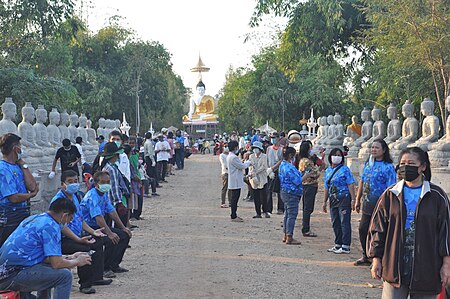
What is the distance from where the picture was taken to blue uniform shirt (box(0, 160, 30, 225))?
23.5ft

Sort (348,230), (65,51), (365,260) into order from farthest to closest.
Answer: (65,51), (348,230), (365,260)

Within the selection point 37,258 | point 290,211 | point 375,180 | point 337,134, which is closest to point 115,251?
point 37,258

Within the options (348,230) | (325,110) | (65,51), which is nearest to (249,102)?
(325,110)

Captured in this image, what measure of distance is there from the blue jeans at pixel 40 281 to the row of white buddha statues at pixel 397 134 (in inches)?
326

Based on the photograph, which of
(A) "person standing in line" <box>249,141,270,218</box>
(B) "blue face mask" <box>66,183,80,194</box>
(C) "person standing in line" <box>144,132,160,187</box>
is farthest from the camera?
(C) "person standing in line" <box>144,132,160,187</box>

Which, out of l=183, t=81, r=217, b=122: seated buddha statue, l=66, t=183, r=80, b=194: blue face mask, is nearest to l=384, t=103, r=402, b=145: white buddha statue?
l=66, t=183, r=80, b=194: blue face mask

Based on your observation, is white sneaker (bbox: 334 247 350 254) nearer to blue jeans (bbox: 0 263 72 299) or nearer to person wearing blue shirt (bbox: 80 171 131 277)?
person wearing blue shirt (bbox: 80 171 131 277)

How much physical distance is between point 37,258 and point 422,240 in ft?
10.7

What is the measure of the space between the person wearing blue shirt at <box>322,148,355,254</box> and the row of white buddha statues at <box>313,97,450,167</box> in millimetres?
3147

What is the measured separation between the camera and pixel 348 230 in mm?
10039

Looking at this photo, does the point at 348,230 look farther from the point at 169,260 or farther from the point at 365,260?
the point at 169,260

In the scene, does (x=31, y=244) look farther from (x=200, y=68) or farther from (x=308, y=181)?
(x=200, y=68)

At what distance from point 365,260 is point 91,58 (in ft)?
141

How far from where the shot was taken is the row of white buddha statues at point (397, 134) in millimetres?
12641
